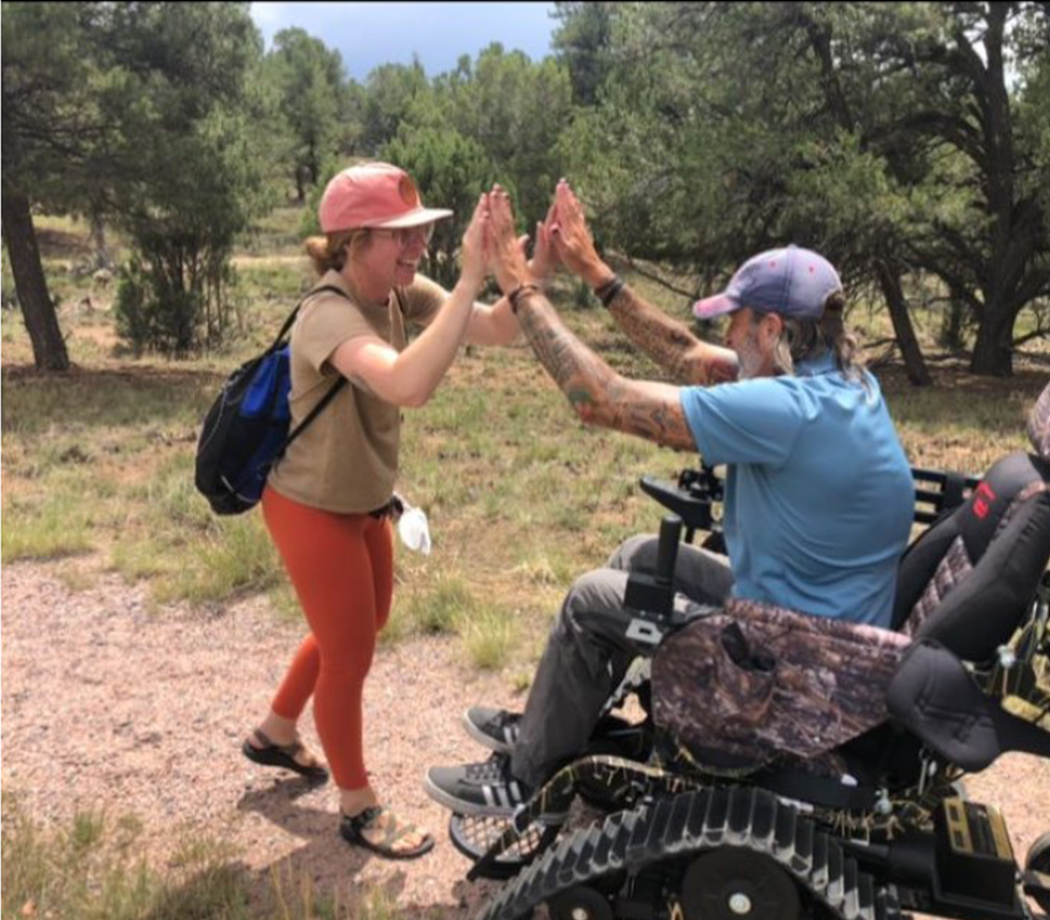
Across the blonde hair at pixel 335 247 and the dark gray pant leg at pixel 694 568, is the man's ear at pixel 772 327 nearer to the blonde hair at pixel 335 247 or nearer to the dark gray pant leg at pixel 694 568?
the dark gray pant leg at pixel 694 568

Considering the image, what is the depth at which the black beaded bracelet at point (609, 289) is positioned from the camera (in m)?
3.35

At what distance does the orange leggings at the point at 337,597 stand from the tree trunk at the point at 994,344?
15468 millimetres

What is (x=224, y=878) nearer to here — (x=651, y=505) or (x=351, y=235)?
(x=351, y=235)

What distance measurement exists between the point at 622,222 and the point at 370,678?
12976 mm

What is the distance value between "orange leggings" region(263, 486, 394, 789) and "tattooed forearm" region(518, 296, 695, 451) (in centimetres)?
85

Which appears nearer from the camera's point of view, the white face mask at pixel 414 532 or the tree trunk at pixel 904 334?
the white face mask at pixel 414 532

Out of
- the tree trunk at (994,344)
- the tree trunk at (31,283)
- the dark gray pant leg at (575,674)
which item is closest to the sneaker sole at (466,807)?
the dark gray pant leg at (575,674)

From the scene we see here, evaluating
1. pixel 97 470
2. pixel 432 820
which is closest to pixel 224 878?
pixel 432 820

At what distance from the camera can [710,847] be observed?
2334 millimetres

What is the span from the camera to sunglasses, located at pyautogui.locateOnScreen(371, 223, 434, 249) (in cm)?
289

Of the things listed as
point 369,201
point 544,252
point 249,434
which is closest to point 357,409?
point 249,434

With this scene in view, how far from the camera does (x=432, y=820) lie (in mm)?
3564

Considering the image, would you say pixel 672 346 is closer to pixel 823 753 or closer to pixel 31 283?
pixel 823 753

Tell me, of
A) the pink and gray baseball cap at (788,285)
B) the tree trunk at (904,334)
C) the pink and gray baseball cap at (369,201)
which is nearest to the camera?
the pink and gray baseball cap at (788,285)
